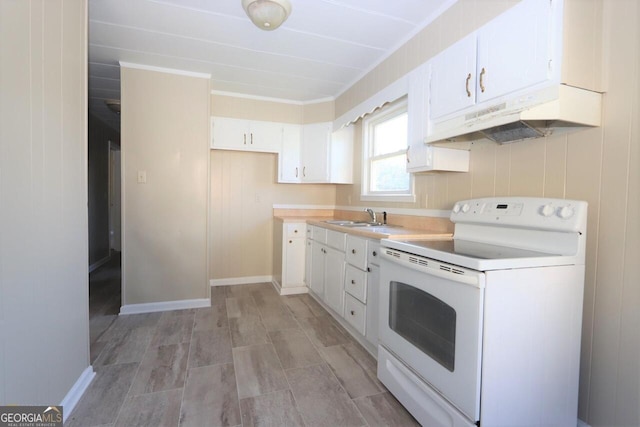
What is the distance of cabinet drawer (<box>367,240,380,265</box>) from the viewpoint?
1.98 metres

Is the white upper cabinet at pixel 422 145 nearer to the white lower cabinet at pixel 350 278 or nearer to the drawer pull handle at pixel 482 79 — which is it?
the drawer pull handle at pixel 482 79

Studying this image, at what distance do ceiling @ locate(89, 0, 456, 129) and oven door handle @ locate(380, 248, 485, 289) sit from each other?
1629 mm

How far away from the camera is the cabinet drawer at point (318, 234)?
288 cm

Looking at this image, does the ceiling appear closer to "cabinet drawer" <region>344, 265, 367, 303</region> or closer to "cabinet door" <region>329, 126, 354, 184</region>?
"cabinet door" <region>329, 126, 354, 184</region>

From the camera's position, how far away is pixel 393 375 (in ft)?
5.37

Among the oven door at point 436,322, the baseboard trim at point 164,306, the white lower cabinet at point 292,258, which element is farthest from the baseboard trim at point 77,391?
the white lower cabinet at point 292,258

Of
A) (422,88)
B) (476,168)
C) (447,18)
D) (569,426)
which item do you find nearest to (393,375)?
(569,426)

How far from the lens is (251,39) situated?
7.76 ft

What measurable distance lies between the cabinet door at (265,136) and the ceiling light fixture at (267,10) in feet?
6.03

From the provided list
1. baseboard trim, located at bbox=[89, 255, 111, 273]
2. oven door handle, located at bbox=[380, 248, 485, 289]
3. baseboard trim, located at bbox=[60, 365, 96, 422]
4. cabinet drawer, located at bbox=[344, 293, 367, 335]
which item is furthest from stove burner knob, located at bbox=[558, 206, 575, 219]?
baseboard trim, located at bbox=[89, 255, 111, 273]

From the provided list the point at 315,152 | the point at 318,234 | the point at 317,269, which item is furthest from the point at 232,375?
the point at 315,152

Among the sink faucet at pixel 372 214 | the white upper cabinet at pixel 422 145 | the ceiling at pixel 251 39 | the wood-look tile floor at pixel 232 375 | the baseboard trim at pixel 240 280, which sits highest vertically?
the ceiling at pixel 251 39

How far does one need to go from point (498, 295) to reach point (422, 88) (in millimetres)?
1457

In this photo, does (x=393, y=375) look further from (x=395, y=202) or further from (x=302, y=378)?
(x=395, y=202)
